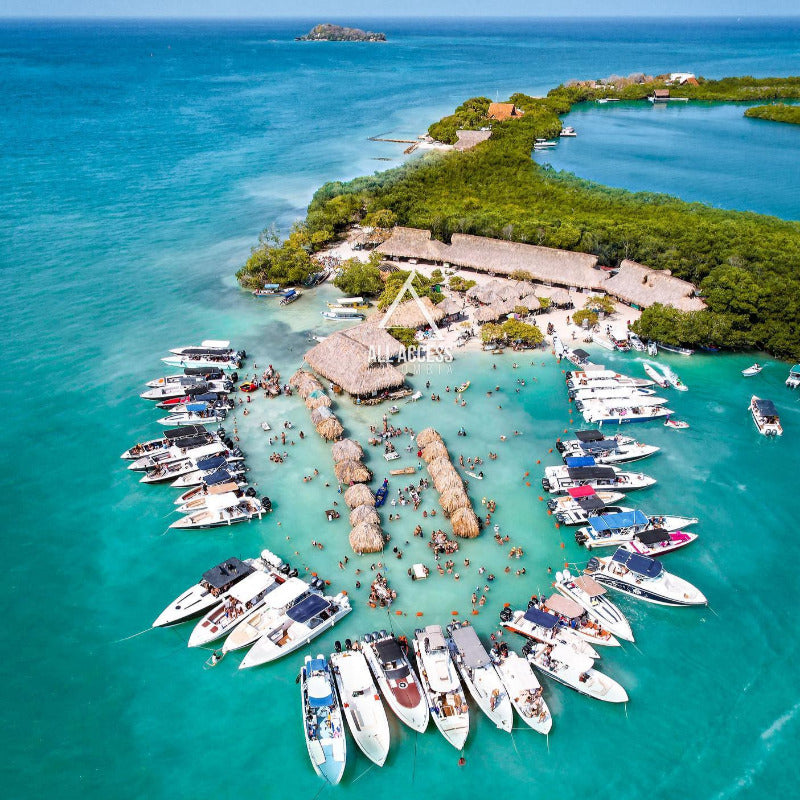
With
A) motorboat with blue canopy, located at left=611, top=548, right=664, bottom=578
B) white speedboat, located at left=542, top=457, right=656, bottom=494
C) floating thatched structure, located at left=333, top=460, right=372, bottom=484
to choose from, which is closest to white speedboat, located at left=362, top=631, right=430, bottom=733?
floating thatched structure, located at left=333, top=460, right=372, bottom=484

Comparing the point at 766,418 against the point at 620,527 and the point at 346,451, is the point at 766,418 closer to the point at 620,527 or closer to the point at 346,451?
the point at 620,527

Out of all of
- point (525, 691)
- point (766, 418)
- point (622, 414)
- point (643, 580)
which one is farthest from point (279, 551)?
point (766, 418)

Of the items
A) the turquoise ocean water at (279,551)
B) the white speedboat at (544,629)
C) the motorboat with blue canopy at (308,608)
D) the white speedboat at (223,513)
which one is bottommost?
the turquoise ocean water at (279,551)

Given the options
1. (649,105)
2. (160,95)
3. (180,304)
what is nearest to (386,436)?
(180,304)

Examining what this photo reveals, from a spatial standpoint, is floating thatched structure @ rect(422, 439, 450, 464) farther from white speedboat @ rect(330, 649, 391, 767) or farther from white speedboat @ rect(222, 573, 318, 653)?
white speedboat @ rect(330, 649, 391, 767)

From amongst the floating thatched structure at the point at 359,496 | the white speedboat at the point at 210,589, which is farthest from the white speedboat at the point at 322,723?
the floating thatched structure at the point at 359,496

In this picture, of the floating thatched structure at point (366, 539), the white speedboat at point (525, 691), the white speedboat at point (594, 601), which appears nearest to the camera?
the white speedboat at point (525, 691)

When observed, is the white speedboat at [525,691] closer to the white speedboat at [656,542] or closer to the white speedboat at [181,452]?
the white speedboat at [656,542]
